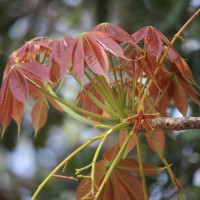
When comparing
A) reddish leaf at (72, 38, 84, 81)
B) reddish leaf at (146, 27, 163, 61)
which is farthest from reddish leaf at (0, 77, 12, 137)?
reddish leaf at (146, 27, 163, 61)

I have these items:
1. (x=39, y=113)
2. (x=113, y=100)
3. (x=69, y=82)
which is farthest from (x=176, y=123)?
(x=69, y=82)

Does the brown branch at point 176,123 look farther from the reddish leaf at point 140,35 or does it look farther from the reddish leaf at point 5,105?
the reddish leaf at point 5,105

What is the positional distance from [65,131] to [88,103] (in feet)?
8.79

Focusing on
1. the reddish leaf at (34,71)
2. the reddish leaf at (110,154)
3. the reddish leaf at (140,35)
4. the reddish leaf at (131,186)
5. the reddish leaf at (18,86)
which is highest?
the reddish leaf at (140,35)

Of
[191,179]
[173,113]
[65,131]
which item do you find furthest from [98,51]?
[65,131]

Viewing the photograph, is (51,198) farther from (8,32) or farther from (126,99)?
(126,99)

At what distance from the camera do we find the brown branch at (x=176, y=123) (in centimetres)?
90

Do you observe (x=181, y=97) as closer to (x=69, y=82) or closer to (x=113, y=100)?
(x=113, y=100)

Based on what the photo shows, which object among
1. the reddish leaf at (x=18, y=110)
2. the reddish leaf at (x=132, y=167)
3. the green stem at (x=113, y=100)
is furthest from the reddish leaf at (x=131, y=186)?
the reddish leaf at (x=18, y=110)

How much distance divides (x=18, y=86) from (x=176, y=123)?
0.31 meters

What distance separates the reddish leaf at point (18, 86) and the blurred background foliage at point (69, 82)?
0.81 ft

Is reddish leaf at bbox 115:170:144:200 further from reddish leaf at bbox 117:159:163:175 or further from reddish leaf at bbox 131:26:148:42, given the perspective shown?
reddish leaf at bbox 131:26:148:42

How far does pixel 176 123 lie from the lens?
0.93 metres

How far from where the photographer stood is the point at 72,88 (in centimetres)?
357
